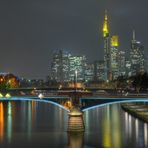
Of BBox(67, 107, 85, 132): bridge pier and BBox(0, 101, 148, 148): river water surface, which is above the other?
BBox(67, 107, 85, 132): bridge pier

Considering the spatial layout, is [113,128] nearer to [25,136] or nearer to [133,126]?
[133,126]

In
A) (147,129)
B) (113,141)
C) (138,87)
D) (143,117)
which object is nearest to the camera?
(113,141)

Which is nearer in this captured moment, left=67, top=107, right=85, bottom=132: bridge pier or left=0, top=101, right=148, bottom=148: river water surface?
left=0, top=101, right=148, bottom=148: river water surface

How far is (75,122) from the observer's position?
2598 inches

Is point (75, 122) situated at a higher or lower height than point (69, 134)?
higher

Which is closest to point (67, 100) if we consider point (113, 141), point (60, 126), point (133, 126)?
point (60, 126)

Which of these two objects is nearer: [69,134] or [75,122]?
[69,134]

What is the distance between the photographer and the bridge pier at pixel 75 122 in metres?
65.9

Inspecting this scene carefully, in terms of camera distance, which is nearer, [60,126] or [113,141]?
[113,141]

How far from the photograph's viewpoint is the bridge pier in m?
65.9

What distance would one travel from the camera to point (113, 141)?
59406mm

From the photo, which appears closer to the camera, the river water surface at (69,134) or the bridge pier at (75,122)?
the river water surface at (69,134)

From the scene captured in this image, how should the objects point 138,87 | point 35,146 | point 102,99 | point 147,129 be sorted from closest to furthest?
point 35,146 < point 147,129 < point 102,99 < point 138,87

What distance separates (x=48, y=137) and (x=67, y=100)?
1232cm
